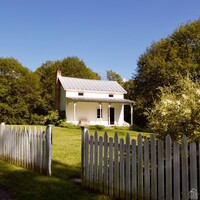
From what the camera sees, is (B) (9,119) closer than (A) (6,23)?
No

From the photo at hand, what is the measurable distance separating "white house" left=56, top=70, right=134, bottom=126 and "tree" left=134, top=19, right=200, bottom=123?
4.34 metres

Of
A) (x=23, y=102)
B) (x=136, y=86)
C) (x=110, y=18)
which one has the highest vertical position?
(x=110, y=18)

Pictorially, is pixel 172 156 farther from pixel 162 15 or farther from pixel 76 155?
pixel 162 15

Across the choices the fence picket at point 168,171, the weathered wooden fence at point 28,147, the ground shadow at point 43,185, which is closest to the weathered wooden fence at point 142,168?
the fence picket at point 168,171

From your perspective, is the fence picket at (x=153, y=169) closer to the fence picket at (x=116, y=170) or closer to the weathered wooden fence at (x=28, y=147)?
the fence picket at (x=116, y=170)

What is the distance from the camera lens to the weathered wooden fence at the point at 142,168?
374 cm

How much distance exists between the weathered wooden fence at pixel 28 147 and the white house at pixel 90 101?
66.2 ft

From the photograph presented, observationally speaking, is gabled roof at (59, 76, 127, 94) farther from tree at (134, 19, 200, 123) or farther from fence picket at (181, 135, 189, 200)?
fence picket at (181, 135, 189, 200)

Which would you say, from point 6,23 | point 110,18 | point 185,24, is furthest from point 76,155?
point 185,24

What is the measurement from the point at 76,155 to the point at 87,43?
75.5ft

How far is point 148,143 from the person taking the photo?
4.23 m

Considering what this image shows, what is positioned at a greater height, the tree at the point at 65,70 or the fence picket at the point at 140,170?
the tree at the point at 65,70

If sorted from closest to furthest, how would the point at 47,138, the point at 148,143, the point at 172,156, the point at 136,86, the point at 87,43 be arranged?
the point at 172,156 < the point at 148,143 < the point at 47,138 < the point at 87,43 < the point at 136,86

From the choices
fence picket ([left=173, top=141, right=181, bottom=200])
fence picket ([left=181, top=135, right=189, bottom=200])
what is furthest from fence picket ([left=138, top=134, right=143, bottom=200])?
fence picket ([left=181, top=135, right=189, bottom=200])
